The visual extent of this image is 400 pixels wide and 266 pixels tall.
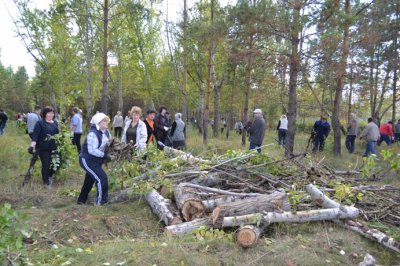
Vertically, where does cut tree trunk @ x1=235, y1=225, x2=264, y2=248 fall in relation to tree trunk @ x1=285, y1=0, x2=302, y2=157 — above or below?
below

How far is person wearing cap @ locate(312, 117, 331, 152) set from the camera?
13961 millimetres

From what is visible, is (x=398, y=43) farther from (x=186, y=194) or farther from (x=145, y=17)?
(x=186, y=194)

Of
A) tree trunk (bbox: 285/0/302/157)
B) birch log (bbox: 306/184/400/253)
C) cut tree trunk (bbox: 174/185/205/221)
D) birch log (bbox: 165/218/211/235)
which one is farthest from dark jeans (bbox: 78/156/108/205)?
tree trunk (bbox: 285/0/302/157)

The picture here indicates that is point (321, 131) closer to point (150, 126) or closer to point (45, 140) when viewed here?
point (150, 126)

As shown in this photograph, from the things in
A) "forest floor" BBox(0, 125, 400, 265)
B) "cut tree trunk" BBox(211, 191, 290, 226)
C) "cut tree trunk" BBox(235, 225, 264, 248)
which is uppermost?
"cut tree trunk" BBox(211, 191, 290, 226)

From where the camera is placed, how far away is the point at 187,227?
201 inches

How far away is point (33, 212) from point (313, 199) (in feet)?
14.4

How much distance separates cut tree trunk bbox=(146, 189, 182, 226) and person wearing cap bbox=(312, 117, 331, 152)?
9333 mm

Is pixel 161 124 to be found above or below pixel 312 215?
above

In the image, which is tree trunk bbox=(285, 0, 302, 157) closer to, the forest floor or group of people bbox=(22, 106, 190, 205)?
group of people bbox=(22, 106, 190, 205)

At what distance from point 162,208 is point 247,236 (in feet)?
5.74

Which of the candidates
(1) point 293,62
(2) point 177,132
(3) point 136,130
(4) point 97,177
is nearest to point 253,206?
(4) point 97,177

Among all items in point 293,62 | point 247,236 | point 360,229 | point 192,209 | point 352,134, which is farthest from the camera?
point 352,134

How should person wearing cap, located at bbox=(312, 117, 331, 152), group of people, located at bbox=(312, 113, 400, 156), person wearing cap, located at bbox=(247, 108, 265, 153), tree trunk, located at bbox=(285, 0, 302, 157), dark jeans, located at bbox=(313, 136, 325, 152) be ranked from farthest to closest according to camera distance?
dark jeans, located at bbox=(313, 136, 325, 152)
person wearing cap, located at bbox=(312, 117, 331, 152)
group of people, located at bbox=(312, 113, 400, 156)
tree trunk, located at bbox=(285, 0, 302, 157)
person wearing cap, located at bbox=(247, 108, 265, 153)
